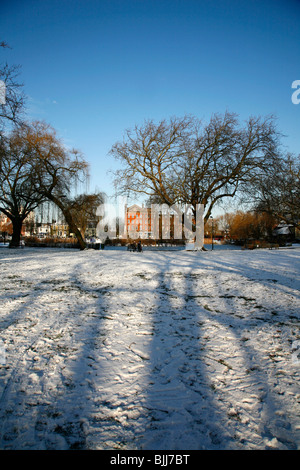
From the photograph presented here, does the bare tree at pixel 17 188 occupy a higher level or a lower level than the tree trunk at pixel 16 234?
higher

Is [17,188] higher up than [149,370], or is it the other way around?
[17,188]

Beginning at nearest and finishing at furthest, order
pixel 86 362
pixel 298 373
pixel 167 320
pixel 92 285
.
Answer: pixel 298 373
pixel 86 362
pixel 167 320
pixel 92 285

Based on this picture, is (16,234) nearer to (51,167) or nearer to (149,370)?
(51,167)

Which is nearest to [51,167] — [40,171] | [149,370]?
[40,171]

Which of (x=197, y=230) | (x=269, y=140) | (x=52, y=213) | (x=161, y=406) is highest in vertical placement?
(x=269, y=140)

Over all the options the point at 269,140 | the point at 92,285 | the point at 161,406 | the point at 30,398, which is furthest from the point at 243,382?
the point at 269,140

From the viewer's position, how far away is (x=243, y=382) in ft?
8.56

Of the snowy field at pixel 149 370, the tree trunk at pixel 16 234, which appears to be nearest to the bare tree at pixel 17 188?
the tree trunk at pixel 16 234

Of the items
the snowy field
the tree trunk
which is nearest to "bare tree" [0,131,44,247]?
the tree trunk

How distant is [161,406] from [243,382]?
100cm

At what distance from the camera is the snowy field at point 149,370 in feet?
6.48

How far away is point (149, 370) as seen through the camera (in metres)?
2.82

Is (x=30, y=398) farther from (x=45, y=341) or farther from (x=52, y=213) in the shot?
(x=52, y=213)

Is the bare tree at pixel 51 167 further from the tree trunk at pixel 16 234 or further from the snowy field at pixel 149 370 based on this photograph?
the snowy field at pixel 149 370
